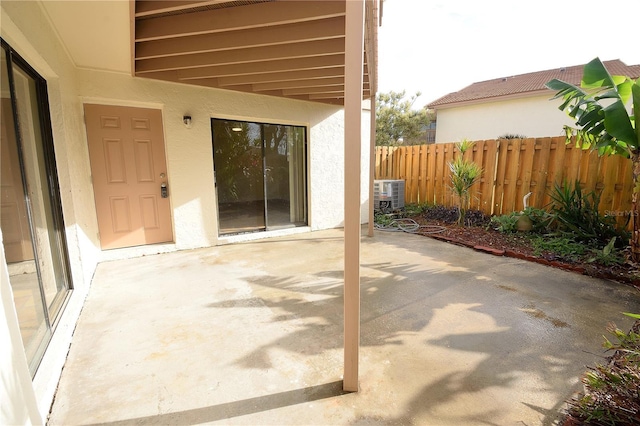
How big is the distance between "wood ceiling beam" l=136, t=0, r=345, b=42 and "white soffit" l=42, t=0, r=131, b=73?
311mm

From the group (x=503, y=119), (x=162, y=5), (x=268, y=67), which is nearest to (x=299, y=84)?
(x=268, y=67)

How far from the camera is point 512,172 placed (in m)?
6.16

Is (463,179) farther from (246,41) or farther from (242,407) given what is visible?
(242,407)

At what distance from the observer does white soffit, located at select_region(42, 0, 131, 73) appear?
2.64 meters

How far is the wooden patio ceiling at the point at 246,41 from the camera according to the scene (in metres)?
2.98

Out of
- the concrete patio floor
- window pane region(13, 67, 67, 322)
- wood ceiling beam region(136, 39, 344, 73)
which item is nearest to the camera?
the concrete patio floor

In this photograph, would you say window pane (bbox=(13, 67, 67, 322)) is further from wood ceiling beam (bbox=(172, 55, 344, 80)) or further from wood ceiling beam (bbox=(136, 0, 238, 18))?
wood ceiling beam (bbox=(172, 55, 344, 80))

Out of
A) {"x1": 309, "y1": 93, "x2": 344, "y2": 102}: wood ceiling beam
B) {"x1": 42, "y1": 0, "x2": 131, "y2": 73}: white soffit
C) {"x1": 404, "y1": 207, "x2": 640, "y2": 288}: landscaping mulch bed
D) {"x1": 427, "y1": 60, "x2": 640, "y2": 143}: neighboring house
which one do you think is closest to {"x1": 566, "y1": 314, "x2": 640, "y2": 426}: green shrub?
{"x1": 404, "y1": 207, "x2": 640, "y2": 288}: landscaping mulch bed

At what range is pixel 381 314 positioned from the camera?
9.55 ft

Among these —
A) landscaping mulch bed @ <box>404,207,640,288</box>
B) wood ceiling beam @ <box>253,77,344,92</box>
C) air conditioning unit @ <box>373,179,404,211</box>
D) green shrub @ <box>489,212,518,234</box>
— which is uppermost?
wood ceiling beam @ <box>253,77,344,92</box>

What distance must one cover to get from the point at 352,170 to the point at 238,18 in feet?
8.25

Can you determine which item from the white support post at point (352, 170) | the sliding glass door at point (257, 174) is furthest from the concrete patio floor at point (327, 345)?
the sliding glass door at point (257, 174)

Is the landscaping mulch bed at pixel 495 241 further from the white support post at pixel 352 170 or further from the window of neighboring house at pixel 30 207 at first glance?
the window of neighboring house at pixel 30 207

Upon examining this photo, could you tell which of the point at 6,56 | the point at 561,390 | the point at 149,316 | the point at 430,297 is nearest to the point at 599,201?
the point at 430,297
